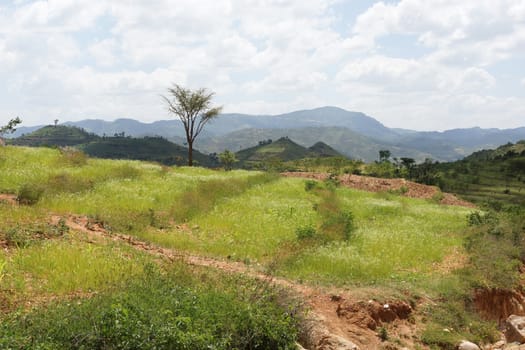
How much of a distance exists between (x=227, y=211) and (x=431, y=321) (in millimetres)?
14943

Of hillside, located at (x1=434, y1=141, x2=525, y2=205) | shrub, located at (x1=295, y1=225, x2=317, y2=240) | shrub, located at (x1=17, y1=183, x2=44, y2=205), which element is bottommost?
hillside, located at (x1=434, y1=141, x2=525, y2=205)

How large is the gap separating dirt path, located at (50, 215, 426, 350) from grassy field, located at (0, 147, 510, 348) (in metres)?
1.04

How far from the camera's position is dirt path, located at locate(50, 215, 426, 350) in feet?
35.0

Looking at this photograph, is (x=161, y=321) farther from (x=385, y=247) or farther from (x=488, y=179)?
(x=488, y=179)

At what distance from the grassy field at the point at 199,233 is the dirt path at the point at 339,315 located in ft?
3.40

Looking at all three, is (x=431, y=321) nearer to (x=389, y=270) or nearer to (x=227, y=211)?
(x=389, y=270)

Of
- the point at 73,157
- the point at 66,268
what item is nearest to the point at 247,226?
the point at 66,268

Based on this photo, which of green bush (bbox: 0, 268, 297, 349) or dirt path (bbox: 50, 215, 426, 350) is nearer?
green bush (bbox: 0, 268, 297, 349)

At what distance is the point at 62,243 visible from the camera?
13648mm

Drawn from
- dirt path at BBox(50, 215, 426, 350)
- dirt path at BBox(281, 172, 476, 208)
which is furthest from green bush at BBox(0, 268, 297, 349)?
dirt path at BBox(281, 172, 476, 208)

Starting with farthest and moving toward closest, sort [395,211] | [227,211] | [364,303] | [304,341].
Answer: [395,211] < [227,211] < [364,303] < [304,341]

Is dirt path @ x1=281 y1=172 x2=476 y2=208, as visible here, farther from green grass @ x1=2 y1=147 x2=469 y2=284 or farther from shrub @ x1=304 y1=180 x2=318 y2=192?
shrub @ x1=304 y1=180 x2=318 y2=192

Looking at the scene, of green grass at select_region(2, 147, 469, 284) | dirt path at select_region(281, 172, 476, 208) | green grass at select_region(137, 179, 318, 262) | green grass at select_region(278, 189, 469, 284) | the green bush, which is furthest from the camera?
dirt path at select_region(281, 172, 476, 208)

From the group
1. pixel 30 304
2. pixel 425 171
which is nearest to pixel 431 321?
pixel 30 304
